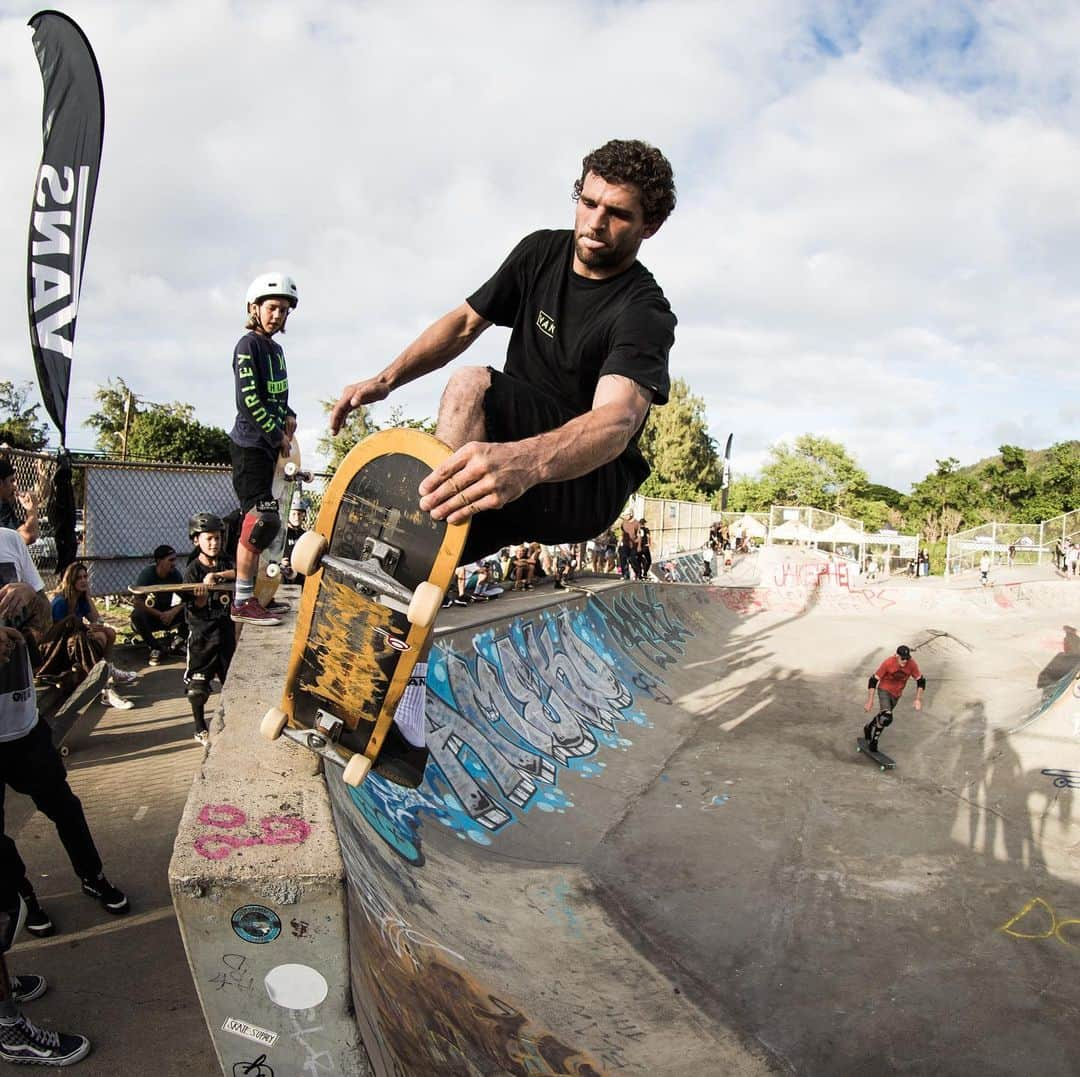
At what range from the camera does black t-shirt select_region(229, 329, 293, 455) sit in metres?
4.38

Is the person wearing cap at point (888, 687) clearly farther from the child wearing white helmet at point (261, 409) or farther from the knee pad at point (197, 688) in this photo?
the knee pad at point (197, 688)

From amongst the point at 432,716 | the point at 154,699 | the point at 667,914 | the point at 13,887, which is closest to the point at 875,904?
the point at 667,914

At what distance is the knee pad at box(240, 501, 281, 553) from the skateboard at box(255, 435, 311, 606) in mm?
77

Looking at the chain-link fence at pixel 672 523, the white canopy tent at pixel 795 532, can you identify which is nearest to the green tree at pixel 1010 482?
the white canopy tent at pixel 795 532

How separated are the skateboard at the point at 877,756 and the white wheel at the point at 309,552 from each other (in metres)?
6.36

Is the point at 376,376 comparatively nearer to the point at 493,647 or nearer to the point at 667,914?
the point at 667,914

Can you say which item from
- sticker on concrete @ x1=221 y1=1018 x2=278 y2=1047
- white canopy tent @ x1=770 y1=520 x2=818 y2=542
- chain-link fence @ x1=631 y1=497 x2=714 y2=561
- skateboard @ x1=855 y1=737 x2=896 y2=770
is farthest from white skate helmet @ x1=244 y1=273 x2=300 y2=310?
white canopy tent @ x1=770 y1=520 x2=818 y2=542

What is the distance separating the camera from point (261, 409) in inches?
176

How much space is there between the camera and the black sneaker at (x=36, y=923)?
3.50 m

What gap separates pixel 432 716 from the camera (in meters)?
5.12

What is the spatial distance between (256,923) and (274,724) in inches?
28.9

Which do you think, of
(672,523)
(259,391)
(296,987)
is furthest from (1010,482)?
(296,987)

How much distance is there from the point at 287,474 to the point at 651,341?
325 centimetres

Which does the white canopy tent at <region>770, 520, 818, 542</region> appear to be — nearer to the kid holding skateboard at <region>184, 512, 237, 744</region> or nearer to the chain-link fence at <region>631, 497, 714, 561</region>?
the chain-link fence at <region>631, 497, 714, 561</region>
